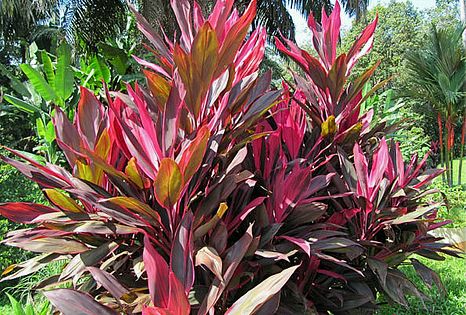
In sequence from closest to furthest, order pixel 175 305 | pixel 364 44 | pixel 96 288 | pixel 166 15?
pixel 175 305 → pixel 96 288 → pixel 364 44 → pixel 166 15

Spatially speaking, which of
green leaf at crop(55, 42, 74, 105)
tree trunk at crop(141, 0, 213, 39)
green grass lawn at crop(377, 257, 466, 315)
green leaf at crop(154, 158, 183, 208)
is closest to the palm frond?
tree trunk at crop(141, 0, 213, 39)

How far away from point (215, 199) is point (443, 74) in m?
9.14

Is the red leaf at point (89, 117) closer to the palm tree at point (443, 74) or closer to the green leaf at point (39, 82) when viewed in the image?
the green leaf at point (39, 82)

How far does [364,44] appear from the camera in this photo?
1.88m

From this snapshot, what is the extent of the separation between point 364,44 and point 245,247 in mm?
1165

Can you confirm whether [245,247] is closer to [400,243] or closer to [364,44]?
[400,243]

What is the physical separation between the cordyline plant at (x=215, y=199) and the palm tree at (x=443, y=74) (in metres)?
8.22

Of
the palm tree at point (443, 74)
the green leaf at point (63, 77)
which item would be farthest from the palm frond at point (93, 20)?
the palm tree at point (443, 74)

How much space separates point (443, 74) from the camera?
9.05 meters

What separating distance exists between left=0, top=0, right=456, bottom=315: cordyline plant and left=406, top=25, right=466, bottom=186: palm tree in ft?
27.0

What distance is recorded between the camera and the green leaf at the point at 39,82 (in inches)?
175

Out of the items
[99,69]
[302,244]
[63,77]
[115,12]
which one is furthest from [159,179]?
[115,12]

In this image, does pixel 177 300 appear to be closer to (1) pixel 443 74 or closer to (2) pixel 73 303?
(2) pixel 73 303

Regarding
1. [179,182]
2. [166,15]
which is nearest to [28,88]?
[166,15]
